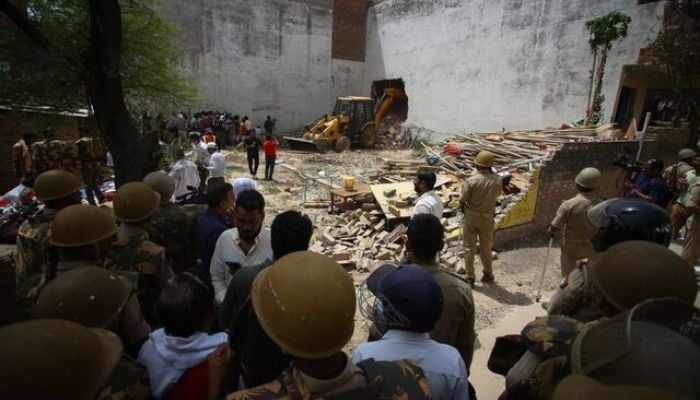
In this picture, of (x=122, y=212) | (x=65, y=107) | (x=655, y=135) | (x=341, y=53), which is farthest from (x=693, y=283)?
(x=341, y=53)

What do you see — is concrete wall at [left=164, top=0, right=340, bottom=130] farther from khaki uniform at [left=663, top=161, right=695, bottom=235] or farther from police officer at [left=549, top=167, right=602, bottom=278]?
khaki uniform at [left=663, top=161, right=695, bottom=235]

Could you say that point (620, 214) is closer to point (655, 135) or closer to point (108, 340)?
point (108, 340)

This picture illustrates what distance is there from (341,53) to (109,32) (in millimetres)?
22040

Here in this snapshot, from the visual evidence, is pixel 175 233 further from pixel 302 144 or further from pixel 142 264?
pixel 302 144

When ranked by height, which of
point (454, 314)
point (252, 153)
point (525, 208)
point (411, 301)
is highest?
point (411, 301)

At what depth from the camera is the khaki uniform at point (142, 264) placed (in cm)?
248

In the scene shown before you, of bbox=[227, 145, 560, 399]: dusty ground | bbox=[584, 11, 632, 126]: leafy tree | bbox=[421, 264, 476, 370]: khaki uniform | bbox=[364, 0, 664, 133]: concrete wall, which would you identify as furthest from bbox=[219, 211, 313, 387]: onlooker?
bbox=[364, 0, 664, 133]: concrete wall

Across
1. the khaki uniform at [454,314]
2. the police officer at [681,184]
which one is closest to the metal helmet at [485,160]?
the khaki uniform at [454,314]

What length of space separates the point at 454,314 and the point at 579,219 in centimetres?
303

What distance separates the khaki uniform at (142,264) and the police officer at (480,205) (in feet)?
12.8

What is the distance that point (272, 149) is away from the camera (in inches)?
466

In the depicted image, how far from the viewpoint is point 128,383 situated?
145 cm

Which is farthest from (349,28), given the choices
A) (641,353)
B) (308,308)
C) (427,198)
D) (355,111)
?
(641,353)

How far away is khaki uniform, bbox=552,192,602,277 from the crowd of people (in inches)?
74.9
